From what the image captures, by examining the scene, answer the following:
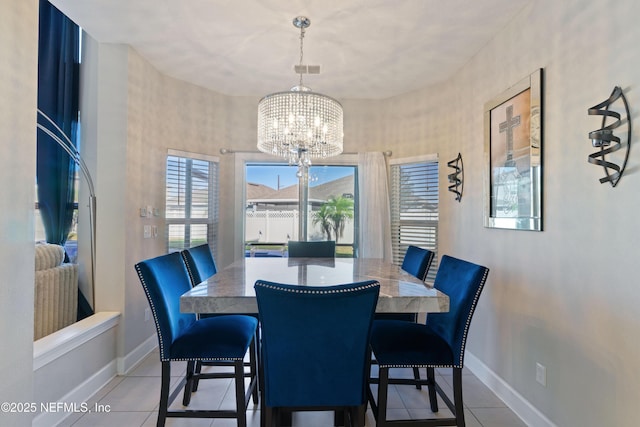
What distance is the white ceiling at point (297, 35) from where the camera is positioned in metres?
2.23

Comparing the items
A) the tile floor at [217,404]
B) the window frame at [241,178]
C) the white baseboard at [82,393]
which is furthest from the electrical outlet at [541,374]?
the white baseboard at [82,393]

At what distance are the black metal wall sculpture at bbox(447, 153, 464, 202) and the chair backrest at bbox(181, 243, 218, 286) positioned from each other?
7.56ft

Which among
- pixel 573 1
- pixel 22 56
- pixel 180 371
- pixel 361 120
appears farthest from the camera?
pixel 361 120

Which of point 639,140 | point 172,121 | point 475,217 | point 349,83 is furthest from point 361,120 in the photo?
point 639,140

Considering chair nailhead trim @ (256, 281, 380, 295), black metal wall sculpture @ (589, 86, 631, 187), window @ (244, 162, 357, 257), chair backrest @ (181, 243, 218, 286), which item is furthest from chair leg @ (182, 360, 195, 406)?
black metal wall sculpture @ (589, 86, 631, 187)

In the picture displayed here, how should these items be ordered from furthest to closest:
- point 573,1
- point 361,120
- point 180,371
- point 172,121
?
point 361,120
point 172,121
point 180,371
point 573,1

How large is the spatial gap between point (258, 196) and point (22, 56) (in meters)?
2.67

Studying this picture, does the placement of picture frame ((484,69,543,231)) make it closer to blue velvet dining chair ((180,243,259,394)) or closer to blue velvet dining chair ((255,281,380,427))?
blue velvet dining chair ((255,281,380,427))

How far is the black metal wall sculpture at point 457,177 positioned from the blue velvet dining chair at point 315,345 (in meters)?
2.14

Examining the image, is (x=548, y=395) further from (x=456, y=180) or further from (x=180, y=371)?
(x=180, y=371)

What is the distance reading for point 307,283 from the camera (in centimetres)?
187

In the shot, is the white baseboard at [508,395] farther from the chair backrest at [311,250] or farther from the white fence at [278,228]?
the white fence at [278,228]

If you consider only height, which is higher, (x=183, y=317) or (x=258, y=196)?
(x=258, y=196)

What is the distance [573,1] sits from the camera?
178 centimetres
